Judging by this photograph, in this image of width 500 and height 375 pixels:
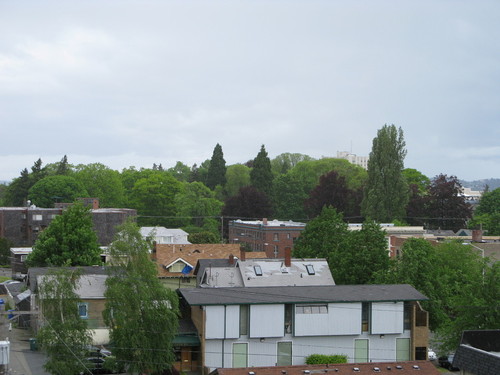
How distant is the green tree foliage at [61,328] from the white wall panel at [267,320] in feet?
30.6

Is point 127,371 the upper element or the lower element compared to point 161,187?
lower

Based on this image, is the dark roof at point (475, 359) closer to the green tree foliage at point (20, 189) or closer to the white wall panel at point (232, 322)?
the white wall panel at point (232, 322)

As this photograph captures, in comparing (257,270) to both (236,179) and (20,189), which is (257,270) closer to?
(20,189)

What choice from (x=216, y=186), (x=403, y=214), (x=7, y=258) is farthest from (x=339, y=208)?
(x=7, y=258)

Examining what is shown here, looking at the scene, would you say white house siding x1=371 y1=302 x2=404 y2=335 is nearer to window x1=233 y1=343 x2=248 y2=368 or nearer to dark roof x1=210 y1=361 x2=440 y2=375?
dark roof x1=210 y1=361 x2=440 y2=375

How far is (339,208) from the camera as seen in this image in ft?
419

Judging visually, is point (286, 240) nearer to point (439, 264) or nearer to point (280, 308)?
point (439, 264)

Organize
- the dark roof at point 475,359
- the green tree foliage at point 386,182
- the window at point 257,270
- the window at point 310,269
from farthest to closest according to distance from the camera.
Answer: the green tree foliage at point 386,182, the window at point 310,269, the window at point 257,270, the dark roof at point 475,359

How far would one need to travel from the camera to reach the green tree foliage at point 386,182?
10950 cm

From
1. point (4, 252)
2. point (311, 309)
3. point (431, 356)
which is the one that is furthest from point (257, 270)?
point (4, 252)

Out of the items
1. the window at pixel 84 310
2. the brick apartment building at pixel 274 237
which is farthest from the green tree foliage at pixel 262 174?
the window at pixel 84 310

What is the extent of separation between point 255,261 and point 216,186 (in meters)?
107

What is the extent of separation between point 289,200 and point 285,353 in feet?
331

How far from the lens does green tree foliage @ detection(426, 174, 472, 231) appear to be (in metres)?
121
